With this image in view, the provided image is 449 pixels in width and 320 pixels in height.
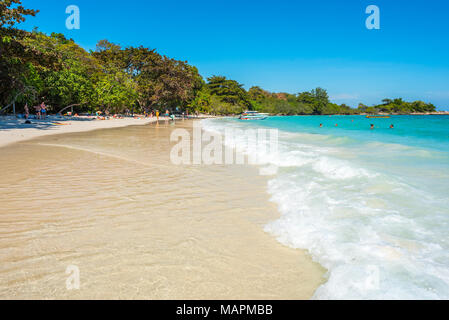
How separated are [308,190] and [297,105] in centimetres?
17251

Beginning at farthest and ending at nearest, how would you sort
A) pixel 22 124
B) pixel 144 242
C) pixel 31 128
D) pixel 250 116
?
1. pixel 250 116
2. pixel 22 124
3. pixel 31 128
4. pixel 144 242

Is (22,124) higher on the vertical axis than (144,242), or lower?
higher

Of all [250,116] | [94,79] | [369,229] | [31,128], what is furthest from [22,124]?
[250,116]

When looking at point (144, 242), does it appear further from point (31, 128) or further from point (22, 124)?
point (22, 124)

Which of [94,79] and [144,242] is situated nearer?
[144,242]

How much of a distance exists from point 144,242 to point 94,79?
1952 inches

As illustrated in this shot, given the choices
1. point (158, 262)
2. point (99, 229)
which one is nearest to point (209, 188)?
point (99, 229)

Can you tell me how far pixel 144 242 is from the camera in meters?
3.50

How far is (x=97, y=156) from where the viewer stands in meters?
10.2

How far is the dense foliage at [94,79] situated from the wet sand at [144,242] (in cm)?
2045

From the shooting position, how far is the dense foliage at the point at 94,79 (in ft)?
70.8

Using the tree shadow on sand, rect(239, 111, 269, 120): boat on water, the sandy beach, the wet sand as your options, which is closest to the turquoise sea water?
the wet sand

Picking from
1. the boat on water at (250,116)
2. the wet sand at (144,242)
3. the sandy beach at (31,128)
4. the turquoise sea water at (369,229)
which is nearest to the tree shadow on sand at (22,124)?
the sandy beach at (31,128)
